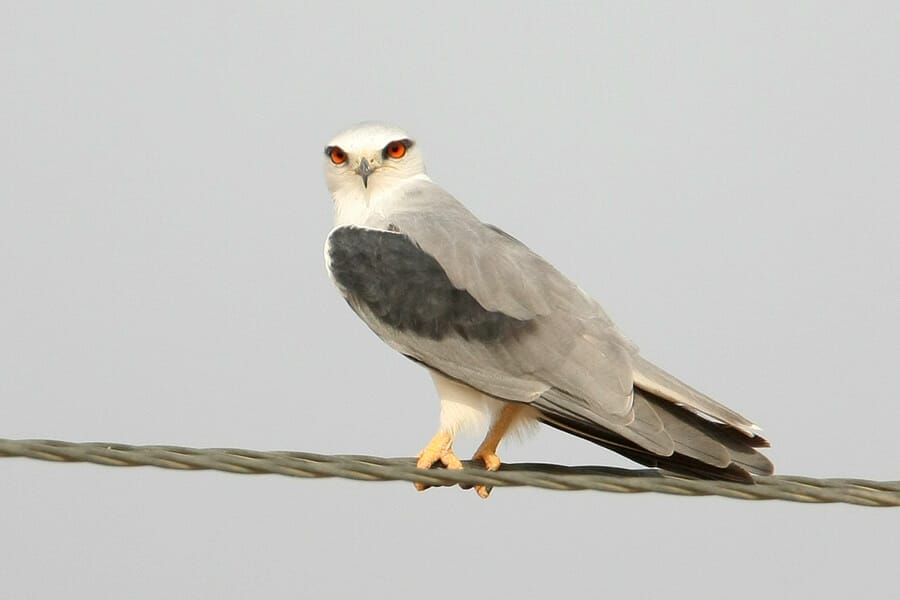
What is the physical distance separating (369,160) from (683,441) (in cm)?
249

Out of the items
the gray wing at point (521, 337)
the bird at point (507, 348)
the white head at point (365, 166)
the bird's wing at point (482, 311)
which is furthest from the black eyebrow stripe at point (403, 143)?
the bird's wing at point (482, 311)

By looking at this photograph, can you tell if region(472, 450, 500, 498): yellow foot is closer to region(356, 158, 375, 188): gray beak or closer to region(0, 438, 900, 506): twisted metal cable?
region(0, 438, 900, 506): twisted metal cable

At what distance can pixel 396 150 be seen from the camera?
7.78 m

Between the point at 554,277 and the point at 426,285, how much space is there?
597mm

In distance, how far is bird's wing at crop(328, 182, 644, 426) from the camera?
253 inches

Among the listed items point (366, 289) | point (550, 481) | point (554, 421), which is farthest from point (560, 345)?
point (550, 481)

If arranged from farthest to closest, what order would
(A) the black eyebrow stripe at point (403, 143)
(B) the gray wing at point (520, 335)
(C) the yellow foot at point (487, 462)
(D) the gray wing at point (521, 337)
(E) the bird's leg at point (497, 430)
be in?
(A) the black eyebrow stripe at point (403, 143) < (E) the bird's leg at point (497, 430) < (C) the yellow foot at point (487, 462) < (B) the gray wing at point (520, 335) < (D) the gray wing at point (521, 337)

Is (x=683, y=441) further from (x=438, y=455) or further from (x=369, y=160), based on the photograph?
(x=369, y=160)

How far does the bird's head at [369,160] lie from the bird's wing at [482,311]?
25.9 inches

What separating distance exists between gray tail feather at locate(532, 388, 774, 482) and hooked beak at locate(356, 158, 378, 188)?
180 centimetres

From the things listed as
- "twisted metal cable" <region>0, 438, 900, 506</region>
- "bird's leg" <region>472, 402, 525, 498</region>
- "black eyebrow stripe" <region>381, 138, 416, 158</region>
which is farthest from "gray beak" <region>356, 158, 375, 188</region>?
"twisted metal cable" <region>0, 438, 900, 506</region>

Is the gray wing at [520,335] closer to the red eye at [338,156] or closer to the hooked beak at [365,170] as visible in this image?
the hooked beak at [365,170]

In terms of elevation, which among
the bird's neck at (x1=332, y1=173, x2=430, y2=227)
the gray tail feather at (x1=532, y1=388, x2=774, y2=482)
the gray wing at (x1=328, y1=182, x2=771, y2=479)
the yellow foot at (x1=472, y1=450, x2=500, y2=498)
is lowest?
the yellow foot at (x1=472, y1=450, x2=500, y2=498)

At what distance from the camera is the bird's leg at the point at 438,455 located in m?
6.51
